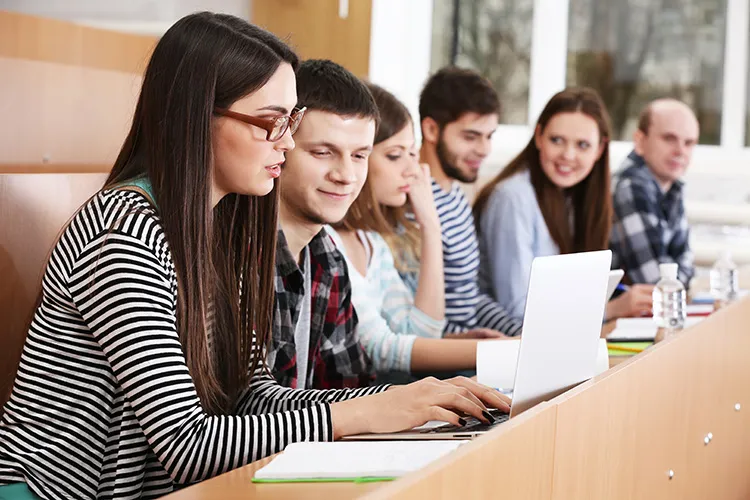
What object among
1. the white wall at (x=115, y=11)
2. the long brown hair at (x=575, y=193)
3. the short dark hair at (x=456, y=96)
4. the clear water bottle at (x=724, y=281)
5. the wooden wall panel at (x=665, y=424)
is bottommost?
the wooden wall panel at (x=665, y=424)

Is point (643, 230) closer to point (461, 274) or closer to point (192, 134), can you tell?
point (461, 274)

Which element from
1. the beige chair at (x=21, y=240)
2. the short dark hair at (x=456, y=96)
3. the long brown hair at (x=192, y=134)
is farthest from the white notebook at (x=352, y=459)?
the short dark hair at (x=456, y=96)

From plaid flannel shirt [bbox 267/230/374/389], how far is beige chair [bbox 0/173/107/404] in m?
0.41

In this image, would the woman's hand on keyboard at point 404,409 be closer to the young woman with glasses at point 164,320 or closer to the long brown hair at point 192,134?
the young woman with glasses at point 164,320

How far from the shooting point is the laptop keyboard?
52.0 inches

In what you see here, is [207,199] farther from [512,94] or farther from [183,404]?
[512,94]

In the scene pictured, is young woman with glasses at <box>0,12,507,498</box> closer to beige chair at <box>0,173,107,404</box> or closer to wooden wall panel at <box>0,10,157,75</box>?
beige chair at <box>0,173,107,404</box>

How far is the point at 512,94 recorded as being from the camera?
5.39 metres

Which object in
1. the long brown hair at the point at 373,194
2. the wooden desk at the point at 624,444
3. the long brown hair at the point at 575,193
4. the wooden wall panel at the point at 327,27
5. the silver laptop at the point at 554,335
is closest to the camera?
the wooden desk at the point at 624,444

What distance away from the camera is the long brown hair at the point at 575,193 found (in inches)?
121

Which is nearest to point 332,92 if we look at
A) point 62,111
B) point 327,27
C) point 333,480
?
point 62,111

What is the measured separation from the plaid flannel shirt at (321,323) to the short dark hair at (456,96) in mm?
1072

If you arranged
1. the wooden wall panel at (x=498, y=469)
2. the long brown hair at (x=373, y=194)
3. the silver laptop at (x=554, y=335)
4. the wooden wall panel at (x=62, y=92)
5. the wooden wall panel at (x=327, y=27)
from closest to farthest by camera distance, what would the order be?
the wooden wall panel at (x=498, y=469) → the silver laptop at (x=554, y=335) → the wooden wall panel at (x=62, y=92) → the long brown hair at (x=373, y=194) → the wooden wall panel at (x=327, y=27)

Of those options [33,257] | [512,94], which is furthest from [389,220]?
[512,94]
